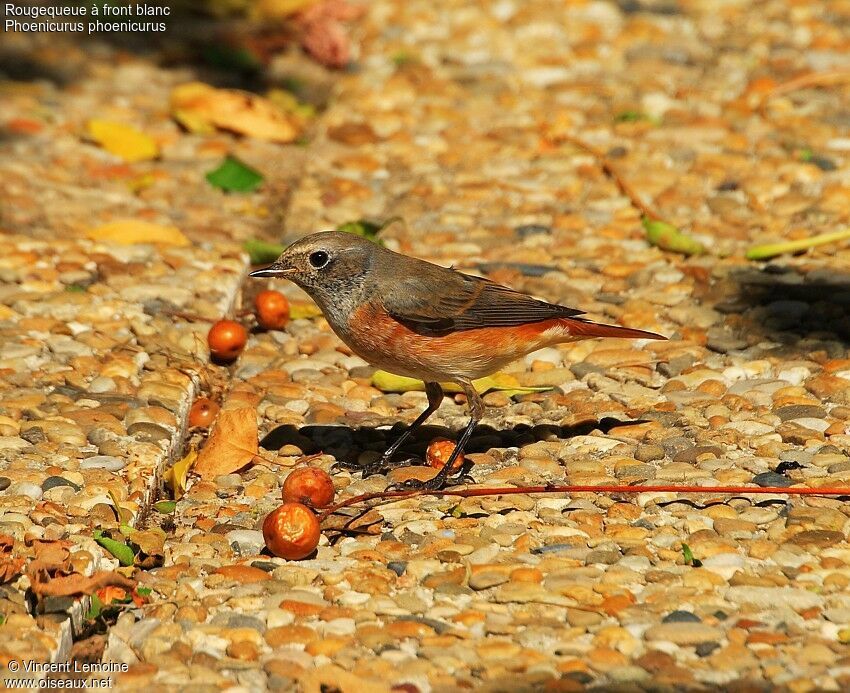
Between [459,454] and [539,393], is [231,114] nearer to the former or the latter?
[539,393]

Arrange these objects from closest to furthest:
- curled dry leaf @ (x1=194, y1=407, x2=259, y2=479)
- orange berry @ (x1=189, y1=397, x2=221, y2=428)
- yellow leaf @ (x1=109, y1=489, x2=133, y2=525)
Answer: yellow leaf @ (x1=109, y1=489, x2=133, y2=525)
curled dry leaf @ (x1=194, y1=407, x2=259, y2=479)
orange berry @ (x1=189, y1=397, x2=221, y2=428)

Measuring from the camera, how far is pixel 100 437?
5.39 m

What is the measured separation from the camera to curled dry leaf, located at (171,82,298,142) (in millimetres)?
8648

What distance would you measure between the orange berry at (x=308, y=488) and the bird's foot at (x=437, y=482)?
1.47ft

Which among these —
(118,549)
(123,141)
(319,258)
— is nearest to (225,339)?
(319,258)

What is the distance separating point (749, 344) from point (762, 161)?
2.24 m

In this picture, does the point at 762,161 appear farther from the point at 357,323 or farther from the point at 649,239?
the point at 357,323

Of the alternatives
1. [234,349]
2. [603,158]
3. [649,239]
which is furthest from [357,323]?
[603,158]

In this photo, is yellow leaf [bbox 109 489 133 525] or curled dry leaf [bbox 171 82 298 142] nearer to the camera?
yellow leaf [bbox 109 489 133 525]

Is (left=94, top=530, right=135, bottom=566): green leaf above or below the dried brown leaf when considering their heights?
below

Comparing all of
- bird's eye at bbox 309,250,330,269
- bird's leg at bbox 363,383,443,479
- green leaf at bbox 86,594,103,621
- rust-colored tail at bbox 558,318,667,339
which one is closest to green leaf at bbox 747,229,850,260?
rust-colored tail at bbox 558,318,667,339

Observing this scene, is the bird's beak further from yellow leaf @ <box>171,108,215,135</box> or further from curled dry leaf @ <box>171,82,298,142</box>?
yellow leaf @ <box>171,108,215,135</box>

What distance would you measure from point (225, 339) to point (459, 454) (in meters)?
1.52

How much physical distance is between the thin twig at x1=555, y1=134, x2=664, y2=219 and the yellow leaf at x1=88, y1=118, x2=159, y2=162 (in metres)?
2.80
